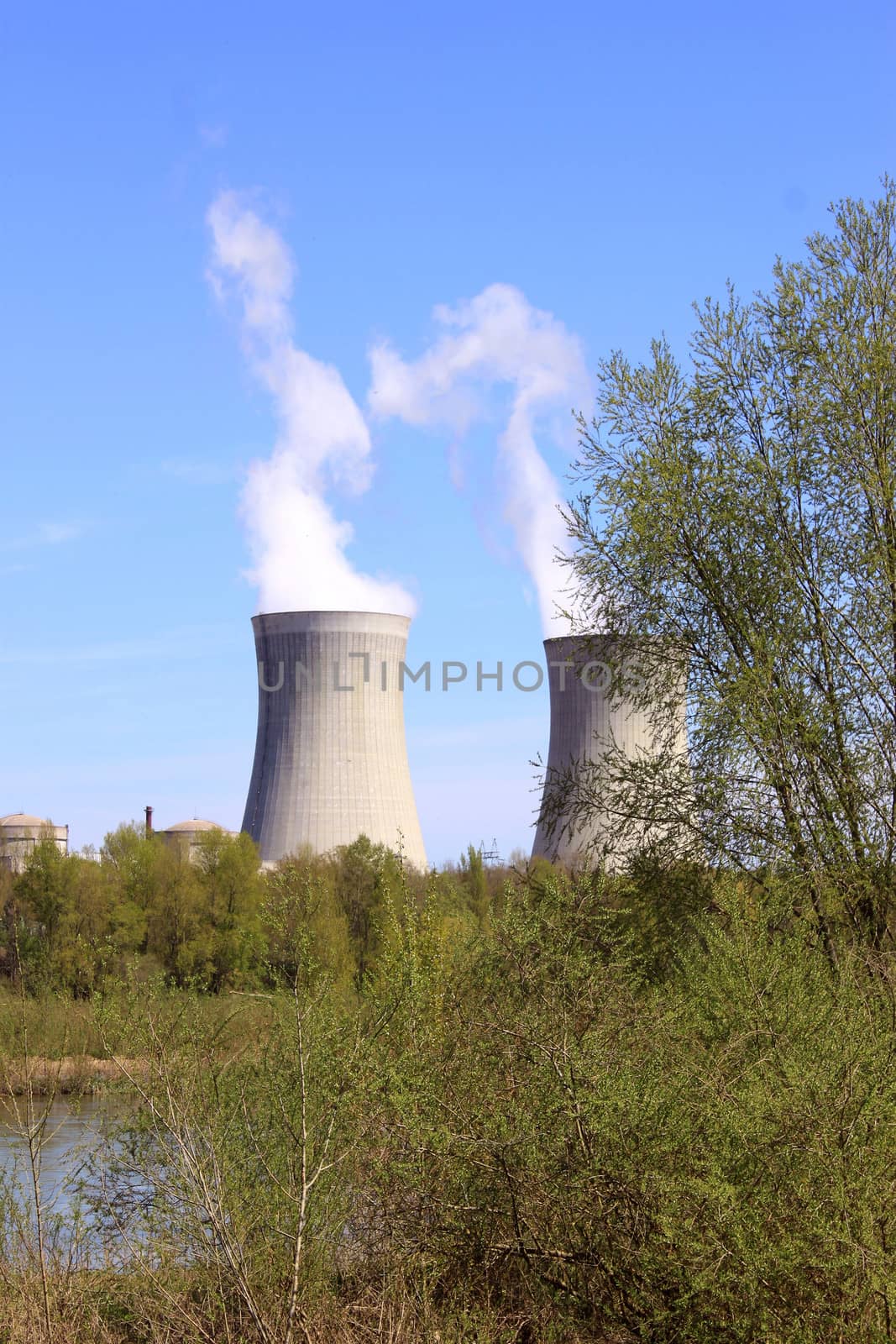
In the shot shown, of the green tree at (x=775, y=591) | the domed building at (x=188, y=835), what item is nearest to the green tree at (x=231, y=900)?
the domed building at (x=188, y=835)

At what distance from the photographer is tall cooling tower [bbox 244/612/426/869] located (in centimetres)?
2084

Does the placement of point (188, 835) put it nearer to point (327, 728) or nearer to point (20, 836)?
point (20, 836)

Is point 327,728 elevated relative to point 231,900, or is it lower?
elevated

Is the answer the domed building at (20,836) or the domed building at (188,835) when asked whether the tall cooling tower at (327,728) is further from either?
the domed building at (20,836)

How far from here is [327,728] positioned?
824 inches

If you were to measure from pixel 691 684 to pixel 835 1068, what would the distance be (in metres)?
3.80

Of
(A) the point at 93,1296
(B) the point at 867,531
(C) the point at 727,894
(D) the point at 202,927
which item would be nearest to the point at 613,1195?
(A) the point at 93,1296

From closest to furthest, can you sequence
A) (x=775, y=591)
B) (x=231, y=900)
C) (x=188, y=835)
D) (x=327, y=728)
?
(x=775, y=591), (x=327, y=728), (x=231, y=900), (x=188, y=835)

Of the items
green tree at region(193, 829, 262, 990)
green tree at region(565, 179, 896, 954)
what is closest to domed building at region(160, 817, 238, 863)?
green tree at region(193, 829, 262, 990)

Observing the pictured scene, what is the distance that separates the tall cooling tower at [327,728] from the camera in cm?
2084

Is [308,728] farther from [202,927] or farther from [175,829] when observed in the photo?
[175,829]

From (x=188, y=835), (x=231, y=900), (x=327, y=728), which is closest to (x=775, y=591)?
(x=327, y=728)

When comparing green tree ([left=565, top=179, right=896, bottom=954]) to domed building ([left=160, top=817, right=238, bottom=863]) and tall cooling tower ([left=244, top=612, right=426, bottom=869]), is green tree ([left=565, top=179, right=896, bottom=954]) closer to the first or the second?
tall cooling tower ([left=244, top=612, right=426, bottom=869])

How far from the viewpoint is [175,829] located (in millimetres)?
35844
